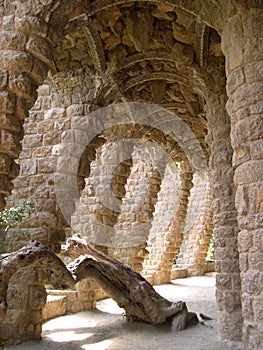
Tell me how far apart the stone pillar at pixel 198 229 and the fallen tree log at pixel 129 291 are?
26.7 feet

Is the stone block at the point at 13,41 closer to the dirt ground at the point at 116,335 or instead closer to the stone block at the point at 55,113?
the stone block at the point at 55,113

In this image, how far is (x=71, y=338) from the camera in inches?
260

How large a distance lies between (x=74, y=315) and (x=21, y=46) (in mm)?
6184

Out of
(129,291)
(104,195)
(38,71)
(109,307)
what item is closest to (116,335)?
(129,291)

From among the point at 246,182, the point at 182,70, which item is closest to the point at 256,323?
the point at 246,182

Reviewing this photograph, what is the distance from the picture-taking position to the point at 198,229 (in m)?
15.6

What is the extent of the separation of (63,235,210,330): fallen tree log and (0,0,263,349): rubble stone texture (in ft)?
3.17

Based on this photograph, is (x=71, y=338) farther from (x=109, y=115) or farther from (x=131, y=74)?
(x=131, y=74)

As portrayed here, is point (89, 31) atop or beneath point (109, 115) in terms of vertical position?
atop

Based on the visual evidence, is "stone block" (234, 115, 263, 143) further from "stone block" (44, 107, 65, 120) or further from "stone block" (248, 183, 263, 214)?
"stone block" (44, 107, 65, 120)

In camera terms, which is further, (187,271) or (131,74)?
(187,271)

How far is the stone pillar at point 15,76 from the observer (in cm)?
403

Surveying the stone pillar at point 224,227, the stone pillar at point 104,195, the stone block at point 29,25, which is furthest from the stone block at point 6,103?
the stone pillar at point 104,195

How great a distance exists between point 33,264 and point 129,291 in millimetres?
2554
